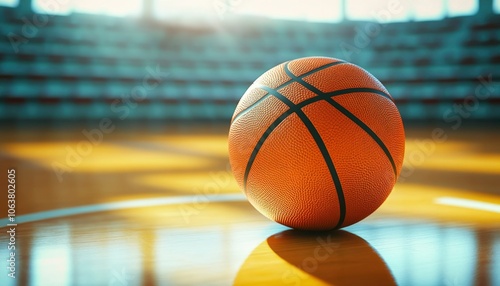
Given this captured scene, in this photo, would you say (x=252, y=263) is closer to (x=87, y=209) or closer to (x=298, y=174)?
(x=298, y=174)

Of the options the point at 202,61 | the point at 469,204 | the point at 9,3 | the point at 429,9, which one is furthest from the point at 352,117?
the point at 429,9

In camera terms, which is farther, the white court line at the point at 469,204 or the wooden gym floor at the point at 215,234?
the white court line at the point at 469,204

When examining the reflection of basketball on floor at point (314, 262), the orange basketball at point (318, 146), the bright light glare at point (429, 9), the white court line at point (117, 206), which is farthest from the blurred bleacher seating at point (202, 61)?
the reflection of basketball on floor at point (314, 262)

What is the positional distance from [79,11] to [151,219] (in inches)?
235

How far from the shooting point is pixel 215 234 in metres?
1.45

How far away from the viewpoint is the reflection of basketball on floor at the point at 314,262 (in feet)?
3.45

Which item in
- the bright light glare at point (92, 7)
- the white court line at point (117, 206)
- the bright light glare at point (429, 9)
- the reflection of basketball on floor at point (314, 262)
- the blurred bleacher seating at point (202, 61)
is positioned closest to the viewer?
the reflection of basketball on floor at point (314, 262)

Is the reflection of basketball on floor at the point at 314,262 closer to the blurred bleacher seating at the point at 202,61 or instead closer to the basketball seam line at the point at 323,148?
the basketball seam line at the point at 323,148

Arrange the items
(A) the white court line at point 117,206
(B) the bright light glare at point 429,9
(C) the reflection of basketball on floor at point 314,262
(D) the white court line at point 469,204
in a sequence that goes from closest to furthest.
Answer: (C) the reflection of basketball on floor at point 314,262
(A) the white court line at point 117,206
(D) the white court line at point 469,204
(B) the bright light glare at point 429,9

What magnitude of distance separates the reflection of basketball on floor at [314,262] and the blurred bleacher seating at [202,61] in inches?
222

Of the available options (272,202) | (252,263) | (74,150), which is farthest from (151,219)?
(74,150)

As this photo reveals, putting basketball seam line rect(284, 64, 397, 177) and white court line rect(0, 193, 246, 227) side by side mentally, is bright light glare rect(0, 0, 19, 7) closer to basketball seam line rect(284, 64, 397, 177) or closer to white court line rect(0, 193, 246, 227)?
white court line rect(0, 193, 246, 227)

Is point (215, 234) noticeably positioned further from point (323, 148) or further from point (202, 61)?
point (202, 61)

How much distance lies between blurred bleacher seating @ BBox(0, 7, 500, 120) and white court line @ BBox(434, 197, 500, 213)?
525cm
